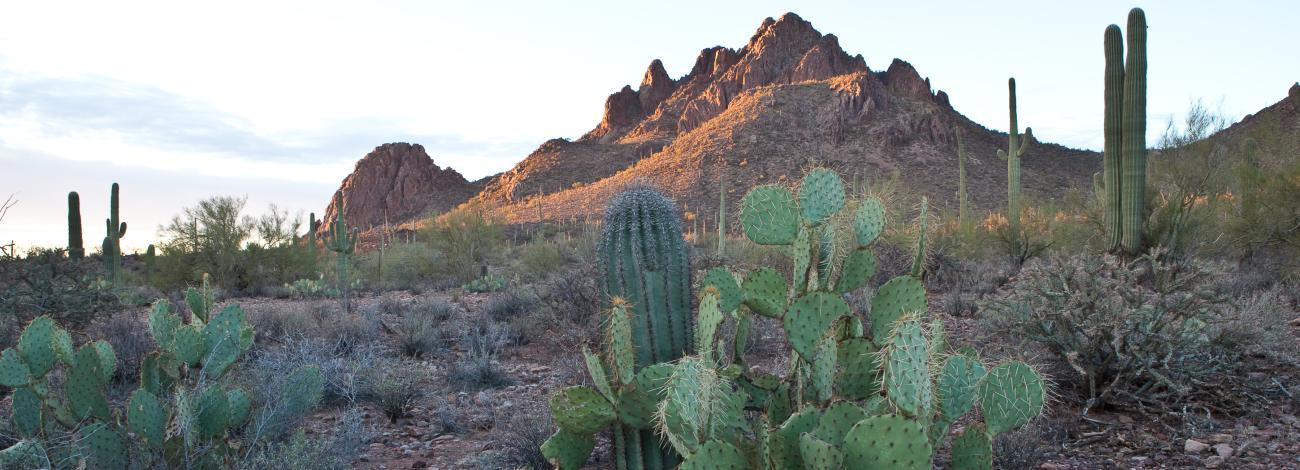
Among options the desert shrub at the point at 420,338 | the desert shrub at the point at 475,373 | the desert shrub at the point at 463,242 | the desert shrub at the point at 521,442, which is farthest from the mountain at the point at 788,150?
the desert shrub at the point at 521,442

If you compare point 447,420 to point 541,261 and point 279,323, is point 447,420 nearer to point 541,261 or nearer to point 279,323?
point 279,323

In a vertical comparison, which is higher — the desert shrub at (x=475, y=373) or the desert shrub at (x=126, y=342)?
the desert shrub at (x=126, y=342)

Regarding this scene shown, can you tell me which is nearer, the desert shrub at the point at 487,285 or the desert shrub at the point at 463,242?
the desert shrub at the point at 487,285

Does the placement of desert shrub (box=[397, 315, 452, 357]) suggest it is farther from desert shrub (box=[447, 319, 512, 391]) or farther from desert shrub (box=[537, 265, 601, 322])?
desert shrub (box=[537, 265, 601, 322])

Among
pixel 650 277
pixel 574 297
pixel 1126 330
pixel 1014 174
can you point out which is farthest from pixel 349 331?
pixel 1014 174

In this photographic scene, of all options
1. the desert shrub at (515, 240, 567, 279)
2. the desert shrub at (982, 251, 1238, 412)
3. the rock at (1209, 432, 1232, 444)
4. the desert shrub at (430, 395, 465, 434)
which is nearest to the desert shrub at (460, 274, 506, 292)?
the desert shrub at (515, 240, 567, 279)

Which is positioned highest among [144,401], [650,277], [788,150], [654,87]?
[654,87]

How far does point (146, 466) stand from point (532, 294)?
292 inches

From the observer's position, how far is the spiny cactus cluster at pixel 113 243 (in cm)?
1898

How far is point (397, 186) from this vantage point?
84750 millimetres

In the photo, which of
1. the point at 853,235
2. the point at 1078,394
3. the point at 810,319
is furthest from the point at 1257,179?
the point at 810,319

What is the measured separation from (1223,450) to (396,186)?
85523 millimetres

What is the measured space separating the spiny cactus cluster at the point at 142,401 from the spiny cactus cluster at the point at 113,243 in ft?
49.8

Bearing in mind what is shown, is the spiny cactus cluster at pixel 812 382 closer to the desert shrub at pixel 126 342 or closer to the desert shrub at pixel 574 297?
the desert shrub at pixel 126 342
